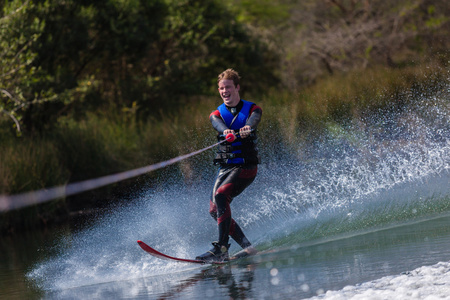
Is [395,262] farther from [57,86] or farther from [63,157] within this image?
[57,86]

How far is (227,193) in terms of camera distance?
19.7ft

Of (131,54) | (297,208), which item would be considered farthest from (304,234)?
(131,54)

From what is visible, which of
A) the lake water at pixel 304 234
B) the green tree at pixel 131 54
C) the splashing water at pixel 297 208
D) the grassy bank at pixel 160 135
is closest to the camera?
the lake water at pixel 304 234

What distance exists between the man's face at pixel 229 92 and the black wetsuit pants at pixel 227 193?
0.59 metres

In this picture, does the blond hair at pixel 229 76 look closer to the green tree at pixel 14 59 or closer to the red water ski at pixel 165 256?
the red water ski at pixel 165 256

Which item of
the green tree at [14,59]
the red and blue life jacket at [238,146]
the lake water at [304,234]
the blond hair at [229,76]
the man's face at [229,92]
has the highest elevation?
the green tree at [14,59]

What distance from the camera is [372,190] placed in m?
7.57

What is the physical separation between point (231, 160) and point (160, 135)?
8172mm

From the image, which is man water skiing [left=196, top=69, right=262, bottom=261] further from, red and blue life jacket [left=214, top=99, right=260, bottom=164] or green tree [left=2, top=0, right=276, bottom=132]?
green tree [left=2, top=0, right=276, bottom=132]

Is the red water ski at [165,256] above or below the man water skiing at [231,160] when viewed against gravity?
below

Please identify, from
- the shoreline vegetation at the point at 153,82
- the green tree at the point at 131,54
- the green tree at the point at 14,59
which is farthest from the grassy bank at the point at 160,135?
the green tree at the point at 131,54

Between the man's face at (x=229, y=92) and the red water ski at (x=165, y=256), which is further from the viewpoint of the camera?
the man's face at (x=229, y=92)

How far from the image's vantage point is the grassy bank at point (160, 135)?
36.2 feet

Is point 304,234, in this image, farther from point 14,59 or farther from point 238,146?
point 14,59
